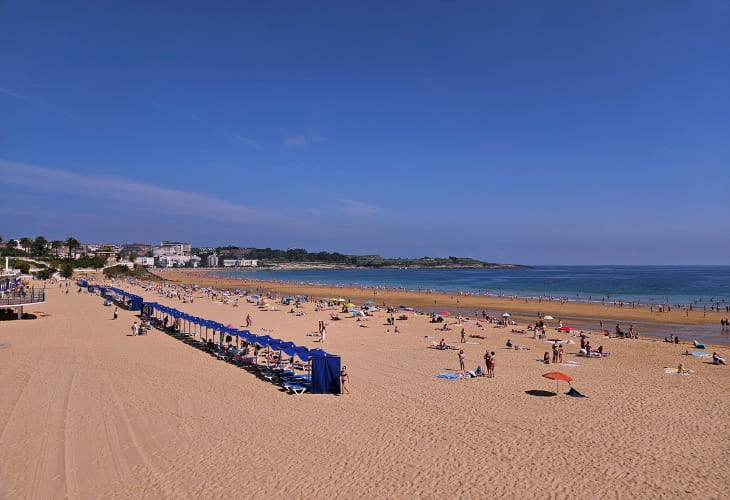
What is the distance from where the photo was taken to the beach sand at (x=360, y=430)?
7.31 m

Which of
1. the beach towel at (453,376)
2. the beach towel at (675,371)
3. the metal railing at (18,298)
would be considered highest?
the metal railing at (18,298)

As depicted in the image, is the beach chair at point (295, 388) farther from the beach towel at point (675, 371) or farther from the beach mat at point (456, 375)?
the beach towel at point (675, 371)

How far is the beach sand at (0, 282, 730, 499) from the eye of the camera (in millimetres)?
7309

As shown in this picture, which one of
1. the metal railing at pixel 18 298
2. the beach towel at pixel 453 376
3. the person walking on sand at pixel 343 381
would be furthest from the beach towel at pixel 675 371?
the metal railing at pixel 18 298

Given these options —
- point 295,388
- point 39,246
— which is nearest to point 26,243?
point 39,246

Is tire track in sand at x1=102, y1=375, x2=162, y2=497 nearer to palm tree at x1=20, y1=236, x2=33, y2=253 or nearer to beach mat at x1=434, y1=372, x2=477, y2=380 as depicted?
beach mat at x1=434, y1=372, x2=477, y2=380

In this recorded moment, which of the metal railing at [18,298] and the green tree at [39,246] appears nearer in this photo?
the metal railing at [18,298]

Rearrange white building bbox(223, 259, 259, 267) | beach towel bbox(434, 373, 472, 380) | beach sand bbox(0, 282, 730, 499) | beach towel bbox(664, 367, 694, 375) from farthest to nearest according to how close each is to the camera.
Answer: white building bbox(223, 259, 259, 267)
beach towel bbox(664, 367, 694, 375)
beach towel bbox(434, 373, 472, 380)
beach sand bbox(0, 282, 730, 499)

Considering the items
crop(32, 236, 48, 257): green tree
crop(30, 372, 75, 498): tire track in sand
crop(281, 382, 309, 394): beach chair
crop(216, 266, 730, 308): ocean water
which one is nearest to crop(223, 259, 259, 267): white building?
crop(216, 266, 730, 308): ocean water

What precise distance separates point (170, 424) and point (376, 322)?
19.3 metres

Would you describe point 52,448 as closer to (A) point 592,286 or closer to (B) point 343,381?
(B) point 343,381

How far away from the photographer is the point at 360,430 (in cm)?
971

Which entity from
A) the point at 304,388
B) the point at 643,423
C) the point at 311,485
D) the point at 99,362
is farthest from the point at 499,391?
the point at 99,362

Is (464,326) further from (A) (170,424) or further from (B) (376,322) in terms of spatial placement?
(A) (170,424)
